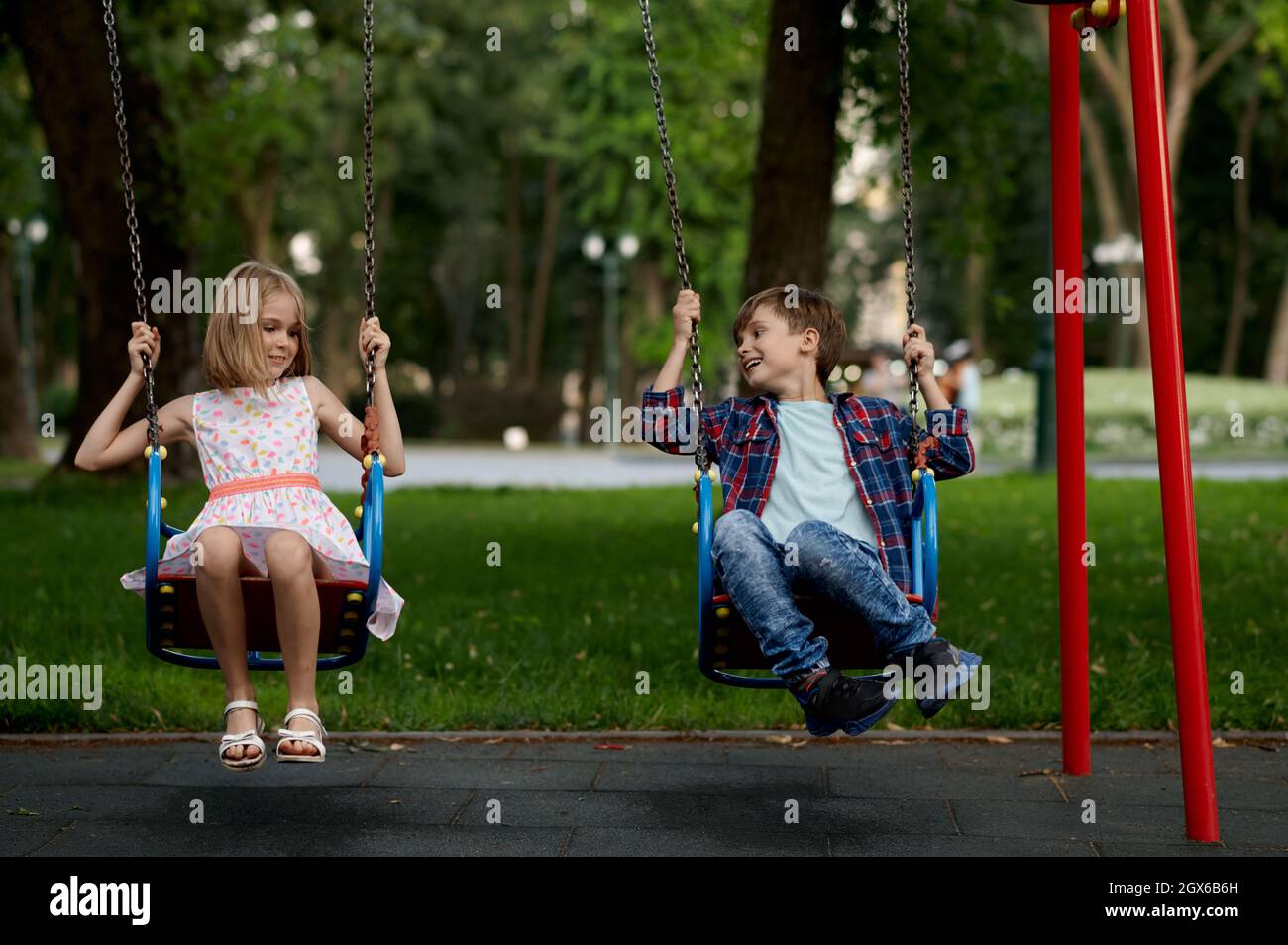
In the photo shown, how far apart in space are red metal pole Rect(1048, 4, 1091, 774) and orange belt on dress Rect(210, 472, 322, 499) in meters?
2.22

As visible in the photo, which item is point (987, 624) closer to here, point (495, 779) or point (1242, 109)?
point (495, 779)

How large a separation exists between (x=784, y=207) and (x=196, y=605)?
6.22 meters

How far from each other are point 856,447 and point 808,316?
0.39 meters

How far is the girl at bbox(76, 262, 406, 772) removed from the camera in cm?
402

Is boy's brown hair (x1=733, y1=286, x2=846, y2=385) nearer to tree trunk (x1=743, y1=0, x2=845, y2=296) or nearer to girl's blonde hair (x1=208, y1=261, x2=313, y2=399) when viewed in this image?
girl's blonde hair (x1=208, y1=261, x2=313, y2=399)

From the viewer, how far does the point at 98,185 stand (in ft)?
41.3

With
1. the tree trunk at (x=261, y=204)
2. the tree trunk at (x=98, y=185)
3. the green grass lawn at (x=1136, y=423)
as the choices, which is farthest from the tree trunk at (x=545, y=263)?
the tree trunk at (x=98, y=185)

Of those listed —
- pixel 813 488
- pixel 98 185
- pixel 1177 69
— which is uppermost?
pixel 1177 69

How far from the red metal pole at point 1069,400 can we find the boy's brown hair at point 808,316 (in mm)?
723

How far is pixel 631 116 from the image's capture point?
28.2 m

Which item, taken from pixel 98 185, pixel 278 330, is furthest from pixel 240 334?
pixel 98 185

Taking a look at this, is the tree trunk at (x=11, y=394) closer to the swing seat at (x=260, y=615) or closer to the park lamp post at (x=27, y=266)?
the park lamp post at (x=27, y=266)

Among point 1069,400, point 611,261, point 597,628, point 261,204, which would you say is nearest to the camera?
point 1069,400

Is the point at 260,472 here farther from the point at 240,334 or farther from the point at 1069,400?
the point at 1069,400
